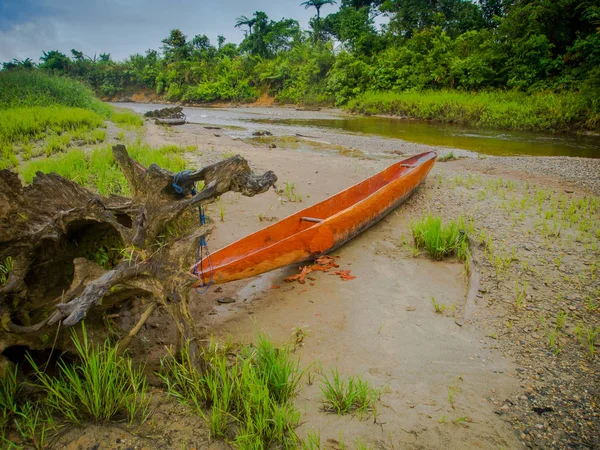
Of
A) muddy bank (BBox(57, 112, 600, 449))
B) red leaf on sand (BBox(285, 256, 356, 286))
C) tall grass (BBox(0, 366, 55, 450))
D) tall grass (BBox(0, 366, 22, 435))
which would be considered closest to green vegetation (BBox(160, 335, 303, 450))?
muddy bank (BBox(57, 112, 600, 449))

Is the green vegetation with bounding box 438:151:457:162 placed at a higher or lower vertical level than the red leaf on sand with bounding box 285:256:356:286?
higher

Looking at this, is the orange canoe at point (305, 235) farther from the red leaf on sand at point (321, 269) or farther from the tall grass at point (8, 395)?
the tall grass at point (8, 395)

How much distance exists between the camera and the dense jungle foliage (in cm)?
1722

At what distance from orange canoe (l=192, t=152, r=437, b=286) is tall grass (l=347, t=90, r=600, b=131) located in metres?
12.0

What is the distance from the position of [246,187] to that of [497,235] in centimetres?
350

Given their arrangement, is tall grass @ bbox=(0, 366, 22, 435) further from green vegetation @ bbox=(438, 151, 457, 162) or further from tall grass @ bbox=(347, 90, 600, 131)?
tall grass @ bbox=(347, 90, 600, 131)

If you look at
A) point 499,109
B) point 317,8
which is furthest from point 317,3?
point 499,109

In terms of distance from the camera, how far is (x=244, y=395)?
198 cm

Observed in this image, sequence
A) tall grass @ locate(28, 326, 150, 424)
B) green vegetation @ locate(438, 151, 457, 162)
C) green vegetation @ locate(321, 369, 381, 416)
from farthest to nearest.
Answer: green vegetation @ locate(438, 151, 457, 162) < green vegetation @ locate(321, 369, 381, 416) < tall grass @ locate(28, 326, 150, 424)

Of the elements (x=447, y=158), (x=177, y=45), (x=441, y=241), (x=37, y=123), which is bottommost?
(x=441, y=241)

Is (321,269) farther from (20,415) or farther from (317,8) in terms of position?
(317,8)

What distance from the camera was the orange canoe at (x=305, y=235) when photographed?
306 centimetres

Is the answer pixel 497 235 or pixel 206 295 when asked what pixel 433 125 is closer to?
pixel 497 235

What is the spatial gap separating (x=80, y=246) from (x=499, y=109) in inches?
703
